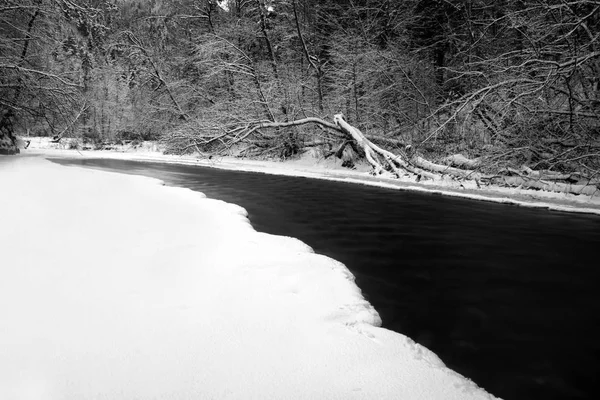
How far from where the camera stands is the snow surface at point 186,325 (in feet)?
7.26

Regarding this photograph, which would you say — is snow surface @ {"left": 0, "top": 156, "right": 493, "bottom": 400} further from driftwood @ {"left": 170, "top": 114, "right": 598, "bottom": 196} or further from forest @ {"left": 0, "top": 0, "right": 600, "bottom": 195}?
driftwood @ {"left": 170, "top": 114, "right": 598, "bottom": 196}

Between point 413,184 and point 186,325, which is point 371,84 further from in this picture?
point 186,325

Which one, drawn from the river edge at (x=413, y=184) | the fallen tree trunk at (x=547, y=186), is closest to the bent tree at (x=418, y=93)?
the fallen tree trunk at (x=547, y=186)

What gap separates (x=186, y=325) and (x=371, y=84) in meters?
16.9

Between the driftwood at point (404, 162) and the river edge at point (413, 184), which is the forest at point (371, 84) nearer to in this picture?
the driftwood at point (404, 162)

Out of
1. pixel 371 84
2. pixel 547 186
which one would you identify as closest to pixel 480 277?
pixel 547 186

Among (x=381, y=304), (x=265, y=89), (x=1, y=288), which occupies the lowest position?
(x=381, y=304)

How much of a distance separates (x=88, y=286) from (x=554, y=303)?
194 inches

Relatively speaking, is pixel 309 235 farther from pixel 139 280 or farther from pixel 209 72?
pixel 209 72

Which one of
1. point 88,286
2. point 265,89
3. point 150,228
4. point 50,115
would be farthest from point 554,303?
point 50,115

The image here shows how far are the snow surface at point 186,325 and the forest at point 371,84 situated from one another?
8633mm

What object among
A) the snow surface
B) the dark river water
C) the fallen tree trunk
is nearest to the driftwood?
the fallen tree trunk

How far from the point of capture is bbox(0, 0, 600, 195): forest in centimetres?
992

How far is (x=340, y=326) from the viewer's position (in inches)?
119
